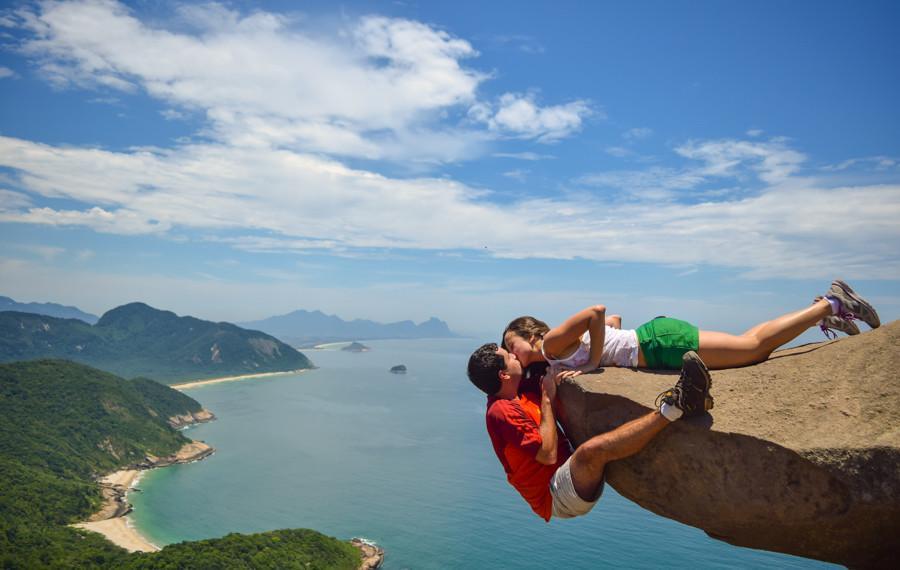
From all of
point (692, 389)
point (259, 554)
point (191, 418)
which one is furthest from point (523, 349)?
point (191, 418)

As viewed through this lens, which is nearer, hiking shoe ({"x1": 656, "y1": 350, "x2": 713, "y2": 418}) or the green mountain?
hiking shoe ({"x1": 656, "y1": 350, "x2": 713, "y2": 418})

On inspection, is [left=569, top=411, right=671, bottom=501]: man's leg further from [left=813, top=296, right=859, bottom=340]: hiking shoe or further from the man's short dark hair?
[left=813, top=296, right=859, bottom=340]: hiking shoe

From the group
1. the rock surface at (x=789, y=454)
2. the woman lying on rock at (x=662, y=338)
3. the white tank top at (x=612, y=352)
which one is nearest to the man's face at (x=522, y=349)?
the woman lying on rock at (x=662, y=338)

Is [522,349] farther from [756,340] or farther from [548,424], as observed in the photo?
[756,340]

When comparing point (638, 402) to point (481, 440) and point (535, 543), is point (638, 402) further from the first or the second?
point (481, 440)

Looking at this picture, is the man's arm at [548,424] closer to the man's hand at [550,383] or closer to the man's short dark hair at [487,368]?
the man's hand at [550,383]

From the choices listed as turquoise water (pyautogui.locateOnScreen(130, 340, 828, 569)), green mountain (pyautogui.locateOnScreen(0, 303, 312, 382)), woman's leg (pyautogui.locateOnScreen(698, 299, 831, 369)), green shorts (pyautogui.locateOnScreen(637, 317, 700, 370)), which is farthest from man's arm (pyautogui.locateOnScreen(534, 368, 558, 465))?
green mountain (pyautogui.locateOnScreen(0, 303, 312, 382))
